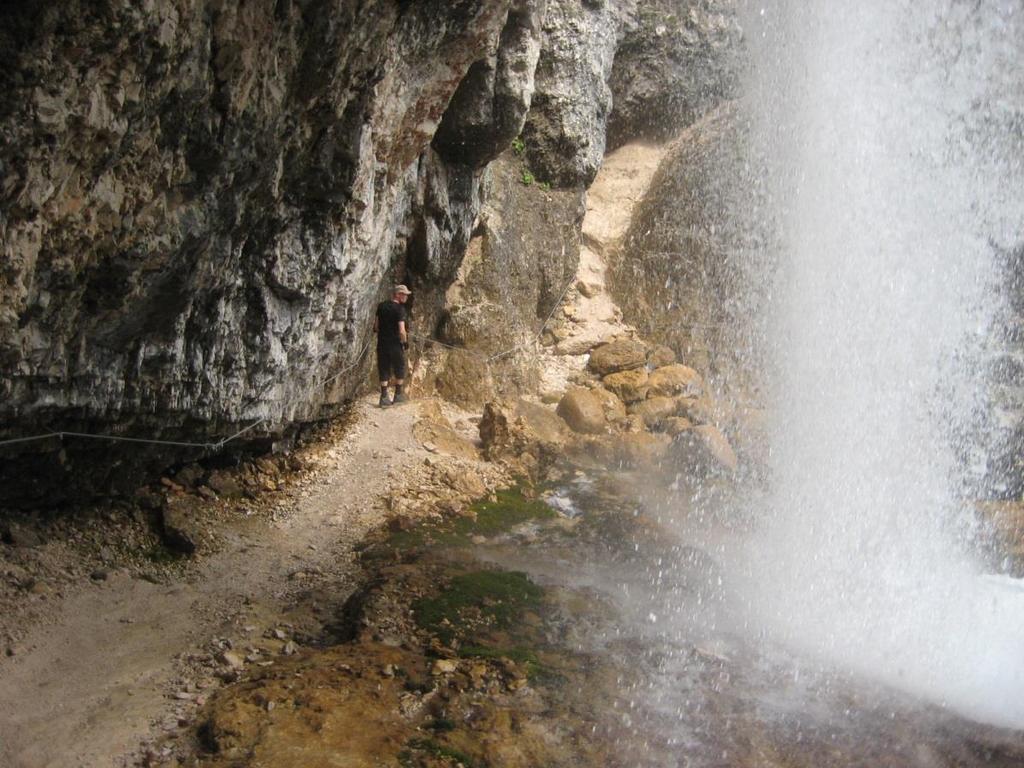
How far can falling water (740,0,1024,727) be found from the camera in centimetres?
1162

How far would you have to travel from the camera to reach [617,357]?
13133 mm

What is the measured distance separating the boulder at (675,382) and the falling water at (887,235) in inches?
54.1

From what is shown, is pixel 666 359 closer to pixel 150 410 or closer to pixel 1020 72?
pixel 1020 72

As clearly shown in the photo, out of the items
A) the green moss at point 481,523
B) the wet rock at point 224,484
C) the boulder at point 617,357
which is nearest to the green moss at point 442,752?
the green moss at point 481,523

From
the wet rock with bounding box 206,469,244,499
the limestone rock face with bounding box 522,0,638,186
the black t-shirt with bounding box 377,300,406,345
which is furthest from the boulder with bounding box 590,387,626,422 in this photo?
the wet rock with bounding box 206,469,244,499

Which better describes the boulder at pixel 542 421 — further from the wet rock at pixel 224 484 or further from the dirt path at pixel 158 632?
the wet rock at pixel 224 484

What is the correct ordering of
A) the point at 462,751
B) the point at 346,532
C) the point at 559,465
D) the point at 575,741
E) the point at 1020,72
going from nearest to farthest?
the point at 462,751, the point at 575,741, the point at 346,532, the point at 559,465, the point at 1020,72

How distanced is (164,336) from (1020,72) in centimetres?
1594

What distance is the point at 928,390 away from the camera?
42.8 feet

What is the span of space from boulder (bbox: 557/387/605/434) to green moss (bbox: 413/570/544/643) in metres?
4.50

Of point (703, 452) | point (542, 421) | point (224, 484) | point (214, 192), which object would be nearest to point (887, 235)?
point (703, 452)

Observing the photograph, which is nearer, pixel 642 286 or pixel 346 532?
pixel 346 532

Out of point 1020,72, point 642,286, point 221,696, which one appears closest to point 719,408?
point 642,286

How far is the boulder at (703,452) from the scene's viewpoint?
35.3 feet
